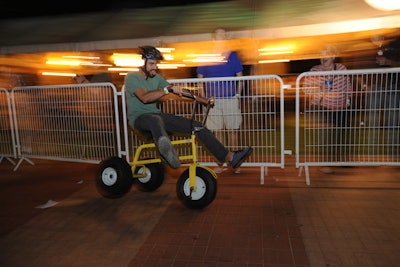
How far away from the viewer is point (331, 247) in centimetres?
325

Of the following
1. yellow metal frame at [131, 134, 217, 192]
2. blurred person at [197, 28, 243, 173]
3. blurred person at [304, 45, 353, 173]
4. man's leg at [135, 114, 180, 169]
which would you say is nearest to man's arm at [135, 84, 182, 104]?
man's leg at [135, 114, 180, 169]

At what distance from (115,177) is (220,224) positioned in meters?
1.66

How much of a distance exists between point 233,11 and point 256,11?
81 centimetres

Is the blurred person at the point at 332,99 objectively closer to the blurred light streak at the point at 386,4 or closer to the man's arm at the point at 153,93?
the man's arm at the point at 153,93

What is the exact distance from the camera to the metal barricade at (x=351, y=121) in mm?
5012

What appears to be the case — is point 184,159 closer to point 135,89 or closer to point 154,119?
point 154,119

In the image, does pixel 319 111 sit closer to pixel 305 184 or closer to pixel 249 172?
pixel 305 184

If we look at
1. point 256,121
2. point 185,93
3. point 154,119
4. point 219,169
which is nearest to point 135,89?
point 154,119

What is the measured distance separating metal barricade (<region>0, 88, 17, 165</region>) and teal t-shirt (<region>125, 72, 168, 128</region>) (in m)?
3.34

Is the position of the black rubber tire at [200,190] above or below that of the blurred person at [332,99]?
below

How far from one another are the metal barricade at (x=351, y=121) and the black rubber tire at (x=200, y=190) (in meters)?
1.80

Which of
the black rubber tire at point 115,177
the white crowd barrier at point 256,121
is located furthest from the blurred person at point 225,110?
the black rubber tire at point 115,177

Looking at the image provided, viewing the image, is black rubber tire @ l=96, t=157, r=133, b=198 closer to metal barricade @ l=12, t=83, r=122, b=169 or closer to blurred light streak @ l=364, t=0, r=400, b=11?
metal barricade @ l=12, t=83, r=122, b=169

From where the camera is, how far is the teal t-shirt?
441 centimetres
